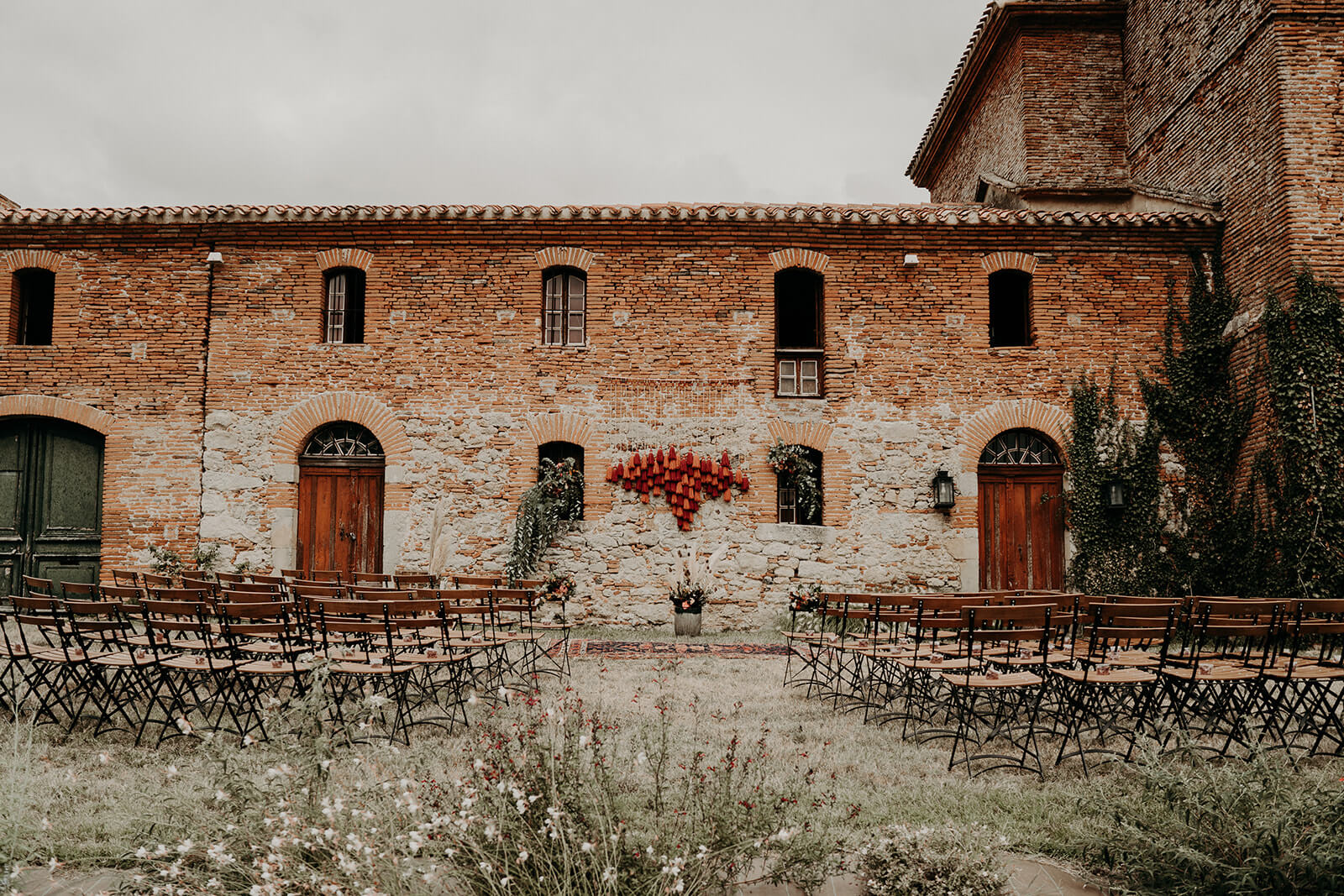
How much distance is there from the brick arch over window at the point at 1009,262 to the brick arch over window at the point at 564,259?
6003 millimetres

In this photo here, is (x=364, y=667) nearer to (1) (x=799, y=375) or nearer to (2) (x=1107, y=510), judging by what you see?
(1) (x=799, y=375)

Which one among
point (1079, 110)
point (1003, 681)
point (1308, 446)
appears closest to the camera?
point (1003, 681)

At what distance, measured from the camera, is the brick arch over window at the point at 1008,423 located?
40.8ft

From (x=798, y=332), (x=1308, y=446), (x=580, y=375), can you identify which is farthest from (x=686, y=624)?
(x=1308, y=446)

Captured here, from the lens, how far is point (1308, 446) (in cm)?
1048

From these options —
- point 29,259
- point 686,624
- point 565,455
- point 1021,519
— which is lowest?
point 686,624

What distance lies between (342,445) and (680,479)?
5097 millimetres

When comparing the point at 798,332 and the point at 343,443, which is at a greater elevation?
the point at 798,332

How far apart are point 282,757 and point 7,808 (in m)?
1.00

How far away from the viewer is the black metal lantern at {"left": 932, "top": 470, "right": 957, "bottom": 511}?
12.1 metres

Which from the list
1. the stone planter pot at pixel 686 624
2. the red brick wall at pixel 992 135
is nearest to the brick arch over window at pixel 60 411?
the stone planter pot at pixel 686 624

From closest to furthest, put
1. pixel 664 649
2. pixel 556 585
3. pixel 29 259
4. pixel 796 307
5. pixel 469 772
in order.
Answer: pixel 469 772 → pixel 664 649 → pixel 556 585 → pixel 29 259 → pixel 796 307

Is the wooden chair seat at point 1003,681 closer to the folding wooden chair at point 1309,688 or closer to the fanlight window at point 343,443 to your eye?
the folding wooden chair at point 1309,688

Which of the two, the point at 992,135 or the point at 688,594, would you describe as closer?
the point at 688,594
